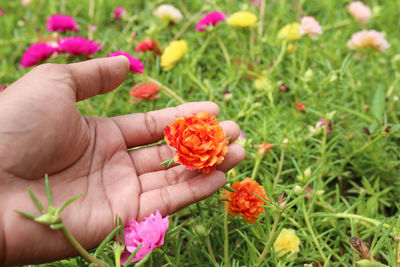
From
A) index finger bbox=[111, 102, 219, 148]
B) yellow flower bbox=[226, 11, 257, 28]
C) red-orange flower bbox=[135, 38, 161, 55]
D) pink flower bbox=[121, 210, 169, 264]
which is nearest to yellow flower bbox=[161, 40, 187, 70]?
red-orange flower bbox=[135, 38, 161, 55]

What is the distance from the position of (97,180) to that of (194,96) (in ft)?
2.23

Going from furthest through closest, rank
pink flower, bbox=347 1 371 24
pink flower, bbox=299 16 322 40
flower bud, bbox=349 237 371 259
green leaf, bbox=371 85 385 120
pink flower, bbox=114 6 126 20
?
pink flower, bbox=114 6 126 20 < pink flower, bbox=347 1 371 24 < pink flower, bbox=299 16 322 40 < green leaf, bbox=371 85 385 120 < flower bud, bbox=349 237 371 259

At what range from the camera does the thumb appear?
0.89 m

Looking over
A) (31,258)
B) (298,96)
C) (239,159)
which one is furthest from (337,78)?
(31,258)

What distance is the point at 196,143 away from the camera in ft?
2.60

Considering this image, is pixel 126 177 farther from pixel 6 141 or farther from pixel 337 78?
pixel 337 78

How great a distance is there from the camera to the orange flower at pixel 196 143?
31.2 inches

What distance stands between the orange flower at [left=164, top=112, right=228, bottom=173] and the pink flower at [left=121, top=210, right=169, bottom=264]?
15 cm

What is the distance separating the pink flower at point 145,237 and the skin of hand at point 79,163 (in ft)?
0.26

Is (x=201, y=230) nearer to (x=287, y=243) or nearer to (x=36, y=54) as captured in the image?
(x=287, y=243)

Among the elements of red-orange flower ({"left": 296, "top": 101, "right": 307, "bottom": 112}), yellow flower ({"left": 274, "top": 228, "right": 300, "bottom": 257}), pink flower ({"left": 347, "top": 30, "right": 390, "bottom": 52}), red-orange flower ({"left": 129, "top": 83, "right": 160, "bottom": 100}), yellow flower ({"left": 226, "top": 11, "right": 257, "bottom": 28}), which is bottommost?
yellow flower ({"left": 274, "top": 228, "right": 300, "bottom": 257})

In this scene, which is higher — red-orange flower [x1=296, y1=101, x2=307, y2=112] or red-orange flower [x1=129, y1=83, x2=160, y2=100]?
red-orange flower [x1=129, y1=83, x2=160, y2=100]

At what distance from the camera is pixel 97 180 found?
0.90 metres

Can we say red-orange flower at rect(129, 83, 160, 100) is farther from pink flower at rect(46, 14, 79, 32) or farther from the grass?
pink flower at rect(46, 14, 79, 32)
